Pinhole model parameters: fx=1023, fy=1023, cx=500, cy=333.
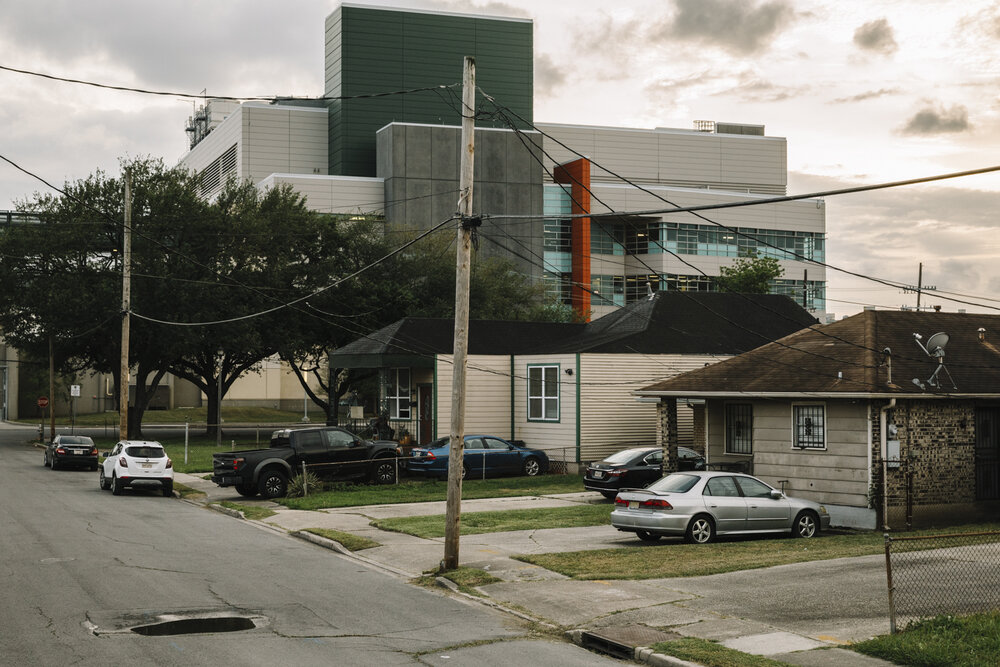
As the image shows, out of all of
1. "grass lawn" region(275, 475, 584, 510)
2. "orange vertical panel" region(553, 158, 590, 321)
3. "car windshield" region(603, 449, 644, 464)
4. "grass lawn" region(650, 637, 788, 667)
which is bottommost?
"grass lawn" region(275, 475, 584, 510)

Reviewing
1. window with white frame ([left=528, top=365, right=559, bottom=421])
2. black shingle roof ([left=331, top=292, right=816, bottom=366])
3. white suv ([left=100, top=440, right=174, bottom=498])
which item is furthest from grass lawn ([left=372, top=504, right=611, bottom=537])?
black shingle roof ([left=331, top=292, right=816, bottom=366])

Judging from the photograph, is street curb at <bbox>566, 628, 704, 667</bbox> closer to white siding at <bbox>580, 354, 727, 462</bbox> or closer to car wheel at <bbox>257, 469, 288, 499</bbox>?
car wheel at <bbox>257, 469, 288, 499</bbox>

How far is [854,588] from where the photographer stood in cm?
1437

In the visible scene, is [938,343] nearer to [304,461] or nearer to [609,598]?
[609,598]

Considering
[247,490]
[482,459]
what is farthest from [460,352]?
[482,459]

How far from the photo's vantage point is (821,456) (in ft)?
74.9

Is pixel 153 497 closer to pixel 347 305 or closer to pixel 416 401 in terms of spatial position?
pixel 416 401

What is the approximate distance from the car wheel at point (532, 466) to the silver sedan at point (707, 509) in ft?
44.9

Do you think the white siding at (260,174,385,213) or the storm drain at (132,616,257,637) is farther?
the white siding at (260,174,385,213)

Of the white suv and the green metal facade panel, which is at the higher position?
the green metal facade panel

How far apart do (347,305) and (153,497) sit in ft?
93.3

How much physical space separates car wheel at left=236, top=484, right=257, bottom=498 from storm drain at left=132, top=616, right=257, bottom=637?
1599 centimetres

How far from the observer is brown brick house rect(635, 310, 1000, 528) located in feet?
71.8

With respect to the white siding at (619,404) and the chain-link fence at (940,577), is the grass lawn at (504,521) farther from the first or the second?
the white siding at (619,404)
